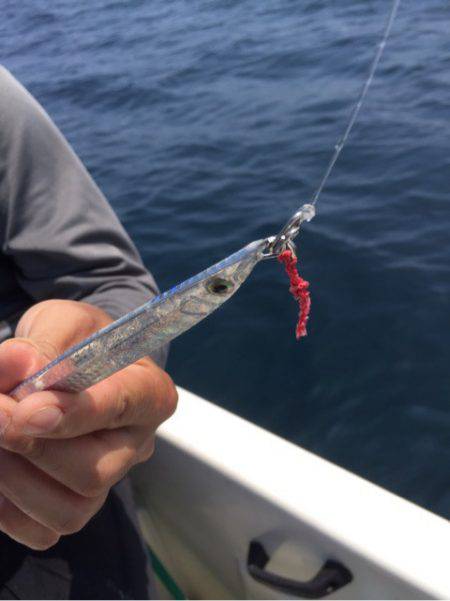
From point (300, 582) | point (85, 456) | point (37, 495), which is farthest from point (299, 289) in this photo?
point (300, 582)

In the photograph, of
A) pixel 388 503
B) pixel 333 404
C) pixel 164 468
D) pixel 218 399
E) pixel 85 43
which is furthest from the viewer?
pixel 85 43

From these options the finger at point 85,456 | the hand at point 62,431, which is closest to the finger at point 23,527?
the hand at point 62,431

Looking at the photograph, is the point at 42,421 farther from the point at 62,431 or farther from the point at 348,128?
the point at 348,128

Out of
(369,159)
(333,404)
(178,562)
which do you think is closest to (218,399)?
(333,404)

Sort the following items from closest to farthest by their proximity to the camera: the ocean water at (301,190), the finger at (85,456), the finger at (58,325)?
1. the finger at (85,456)
2. the finger at (58,325)
3. the ocean water at (301,190)

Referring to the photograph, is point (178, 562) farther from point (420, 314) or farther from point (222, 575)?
point (420, 314)

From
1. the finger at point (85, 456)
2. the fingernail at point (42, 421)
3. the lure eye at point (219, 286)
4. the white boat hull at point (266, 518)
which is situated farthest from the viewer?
the white boat hull at point (266, 518)

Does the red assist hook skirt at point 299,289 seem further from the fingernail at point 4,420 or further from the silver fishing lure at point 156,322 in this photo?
the fingernail at point 4,420

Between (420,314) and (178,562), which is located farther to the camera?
(420,314)

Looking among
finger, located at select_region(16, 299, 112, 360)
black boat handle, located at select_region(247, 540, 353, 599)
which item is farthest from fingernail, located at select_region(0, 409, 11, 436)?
black boat handle, located at select_region(247, 540, 353, 599)

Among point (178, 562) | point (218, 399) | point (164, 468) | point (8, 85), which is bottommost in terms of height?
point (218, 399)
